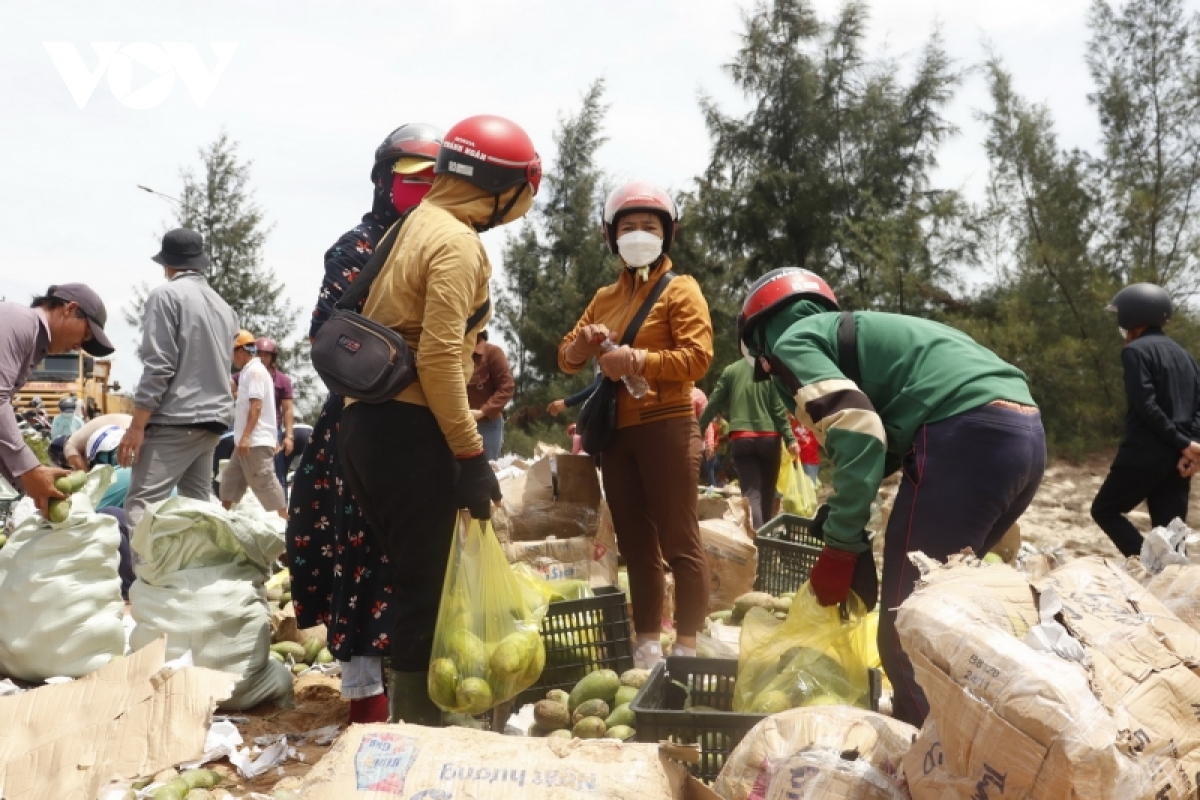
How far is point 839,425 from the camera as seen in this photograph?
252 centimetres

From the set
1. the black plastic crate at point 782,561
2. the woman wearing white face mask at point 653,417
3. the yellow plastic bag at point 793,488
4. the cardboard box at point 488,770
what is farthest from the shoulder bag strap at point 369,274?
the yellow plastic bag at point 793,488

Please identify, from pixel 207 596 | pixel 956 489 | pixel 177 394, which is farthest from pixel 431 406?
pixel 177 394

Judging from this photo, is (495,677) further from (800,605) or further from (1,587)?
(1,587)

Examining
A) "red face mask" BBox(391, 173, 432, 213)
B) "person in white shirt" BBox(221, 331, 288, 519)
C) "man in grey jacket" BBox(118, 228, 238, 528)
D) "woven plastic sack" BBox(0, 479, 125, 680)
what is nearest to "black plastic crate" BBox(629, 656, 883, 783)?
"red face mask" BBox(391, 173, 432, 213)

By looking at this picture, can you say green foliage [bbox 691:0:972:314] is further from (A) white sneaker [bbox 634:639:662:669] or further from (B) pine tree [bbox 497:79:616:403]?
(A) white sneaker [bbox 634:639:662:669]

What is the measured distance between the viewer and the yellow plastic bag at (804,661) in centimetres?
258

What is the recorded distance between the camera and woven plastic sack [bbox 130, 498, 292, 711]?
390 centimetres

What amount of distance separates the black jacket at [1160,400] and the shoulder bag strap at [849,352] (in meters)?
3.54

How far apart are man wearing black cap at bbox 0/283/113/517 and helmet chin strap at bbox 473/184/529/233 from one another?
2.05 m

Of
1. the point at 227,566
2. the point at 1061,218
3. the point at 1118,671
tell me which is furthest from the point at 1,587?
the point at 1061,218

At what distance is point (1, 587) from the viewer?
4.07m

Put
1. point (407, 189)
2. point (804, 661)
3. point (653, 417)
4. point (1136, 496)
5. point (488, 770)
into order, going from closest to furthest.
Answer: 1. point (488, 770)
2. point (804, 661)
3. point (407, 189)
4. point (653, 417)
5. point (1136, 496)

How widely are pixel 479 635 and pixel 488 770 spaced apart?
2.78ft

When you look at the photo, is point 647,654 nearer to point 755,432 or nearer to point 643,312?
point 643,312
